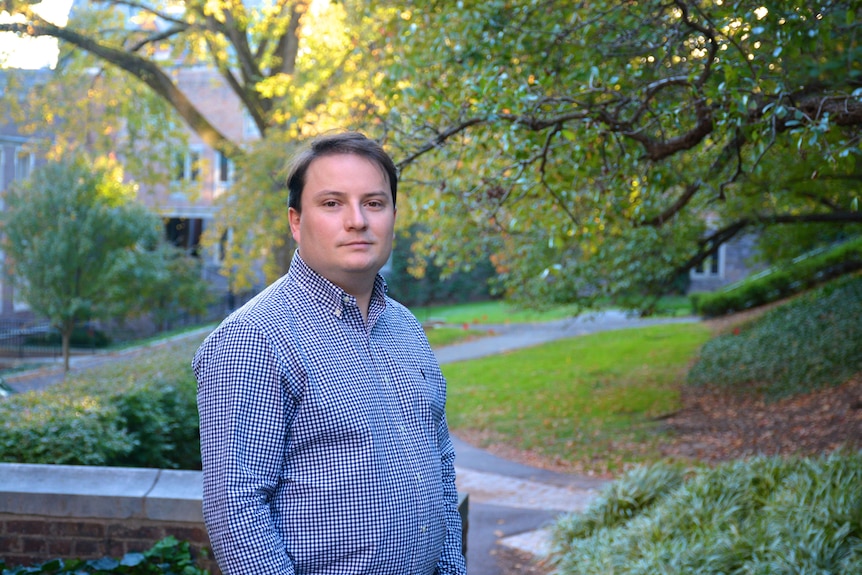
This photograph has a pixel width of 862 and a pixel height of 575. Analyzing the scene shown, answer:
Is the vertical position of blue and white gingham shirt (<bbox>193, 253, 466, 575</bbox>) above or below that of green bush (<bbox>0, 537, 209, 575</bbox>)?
above

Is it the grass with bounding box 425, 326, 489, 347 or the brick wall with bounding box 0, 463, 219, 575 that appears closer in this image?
the brick wall with bounding box 0, 463, 219, 575

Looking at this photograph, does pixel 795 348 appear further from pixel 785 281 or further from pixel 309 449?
pixel 309 449

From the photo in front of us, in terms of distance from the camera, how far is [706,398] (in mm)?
14148

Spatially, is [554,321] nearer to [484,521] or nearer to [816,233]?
[816,233]

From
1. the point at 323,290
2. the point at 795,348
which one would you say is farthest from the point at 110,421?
the point at 795,348

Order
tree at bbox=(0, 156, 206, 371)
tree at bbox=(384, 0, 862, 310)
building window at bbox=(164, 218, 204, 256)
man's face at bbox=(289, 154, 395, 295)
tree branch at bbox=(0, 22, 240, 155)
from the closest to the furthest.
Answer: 1. man's face at bbox=(289, 154, 395, 295)
2. tree at bbox=(384, 0, 862, 310)
3. tree branch at bbox=(0, 22, 240, 155)
4. tree at bbox=(0, 156, 206, 371)
5. building window at bbox=(164, 218, 204, 256)

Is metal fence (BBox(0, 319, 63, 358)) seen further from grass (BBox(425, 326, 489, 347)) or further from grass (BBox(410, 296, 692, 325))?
grass (BBox(410, 296, 692, 325))

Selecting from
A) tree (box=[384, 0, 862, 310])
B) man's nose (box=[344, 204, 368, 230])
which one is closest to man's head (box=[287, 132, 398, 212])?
man's nose (box=[344, 204, 368, 230])

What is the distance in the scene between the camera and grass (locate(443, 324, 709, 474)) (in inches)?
476

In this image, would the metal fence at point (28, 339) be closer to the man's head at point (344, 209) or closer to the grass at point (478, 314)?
the grass at point (478, 314)

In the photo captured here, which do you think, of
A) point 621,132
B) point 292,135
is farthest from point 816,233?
point 621,132

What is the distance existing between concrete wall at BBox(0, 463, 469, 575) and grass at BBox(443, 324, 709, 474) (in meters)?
7.19

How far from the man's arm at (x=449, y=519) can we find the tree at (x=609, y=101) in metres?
2.32

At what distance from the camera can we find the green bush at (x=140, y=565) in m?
4.17
